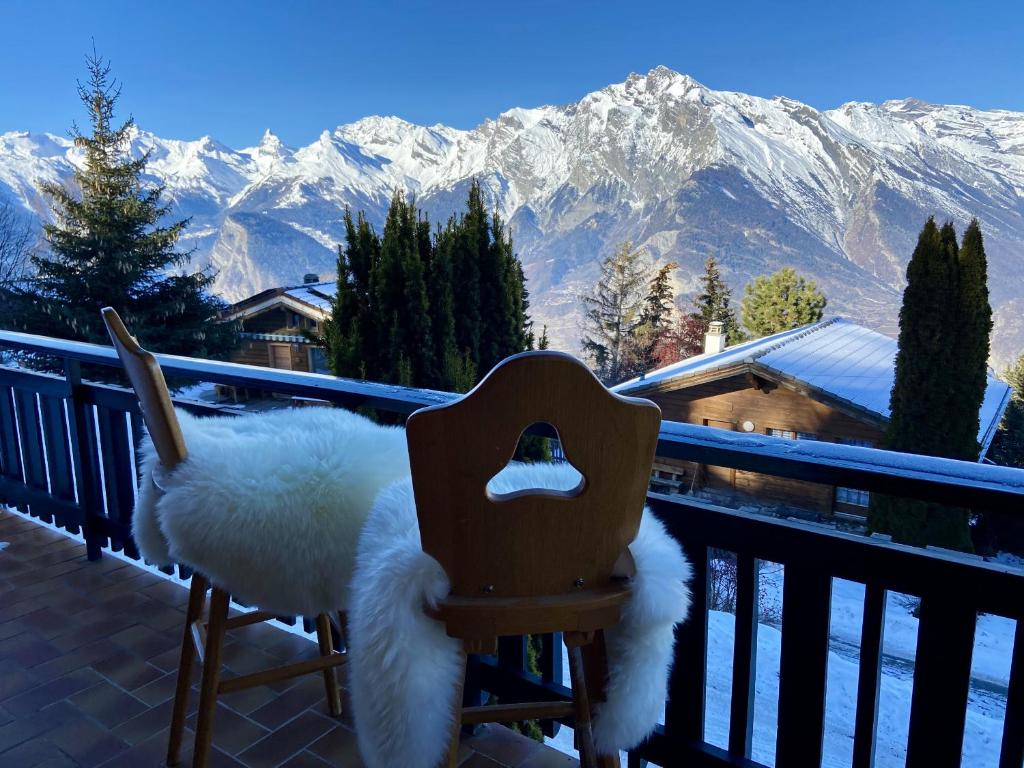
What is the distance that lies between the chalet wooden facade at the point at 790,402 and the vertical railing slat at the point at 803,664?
7924mm

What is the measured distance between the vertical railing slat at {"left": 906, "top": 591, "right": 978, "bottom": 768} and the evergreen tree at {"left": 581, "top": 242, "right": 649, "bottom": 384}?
70.1 feet

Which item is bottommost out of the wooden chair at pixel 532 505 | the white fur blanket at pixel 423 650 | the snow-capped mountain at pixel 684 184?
the white fur blanket at pixel 423 650

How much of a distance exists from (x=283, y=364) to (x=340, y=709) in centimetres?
1545

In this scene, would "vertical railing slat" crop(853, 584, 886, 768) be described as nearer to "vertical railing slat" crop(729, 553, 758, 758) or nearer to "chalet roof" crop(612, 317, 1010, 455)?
"vertical railing slat" crop(729, 553, 758, 758)

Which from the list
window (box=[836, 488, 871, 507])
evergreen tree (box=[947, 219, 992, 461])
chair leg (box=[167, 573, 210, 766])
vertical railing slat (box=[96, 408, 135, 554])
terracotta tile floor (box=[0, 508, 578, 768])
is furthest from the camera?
window (box=[836, 488, 871, 507])

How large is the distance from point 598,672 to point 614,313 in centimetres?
2223

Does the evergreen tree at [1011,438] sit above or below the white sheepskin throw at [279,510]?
below

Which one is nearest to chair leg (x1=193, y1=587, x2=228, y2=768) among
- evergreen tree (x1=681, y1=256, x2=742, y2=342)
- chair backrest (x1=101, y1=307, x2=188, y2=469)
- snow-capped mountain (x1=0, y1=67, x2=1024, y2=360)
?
chair backrest (x1=101, y1=307, x2=188, y2=469)

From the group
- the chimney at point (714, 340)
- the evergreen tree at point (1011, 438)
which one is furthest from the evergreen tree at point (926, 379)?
the evergreen tree at point (1011, 438)

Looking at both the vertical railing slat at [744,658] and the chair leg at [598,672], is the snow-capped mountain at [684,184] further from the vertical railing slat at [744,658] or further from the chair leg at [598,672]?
the chair leg at [598,672]

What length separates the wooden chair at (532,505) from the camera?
70 cm

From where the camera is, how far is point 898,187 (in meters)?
53.1

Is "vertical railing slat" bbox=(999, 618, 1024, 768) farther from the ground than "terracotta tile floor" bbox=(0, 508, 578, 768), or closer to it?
farther from the ground

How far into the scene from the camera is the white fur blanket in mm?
818
